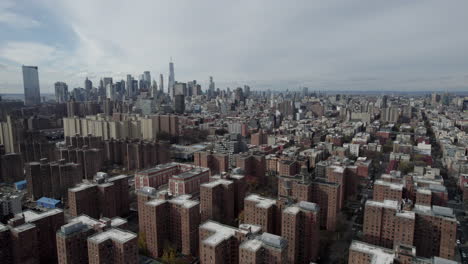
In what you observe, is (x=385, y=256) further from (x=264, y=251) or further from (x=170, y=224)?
(x=170, y=224)

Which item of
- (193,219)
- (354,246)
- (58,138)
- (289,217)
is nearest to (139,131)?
(58,138)

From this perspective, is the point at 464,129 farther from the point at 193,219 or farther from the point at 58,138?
the point at 58,138

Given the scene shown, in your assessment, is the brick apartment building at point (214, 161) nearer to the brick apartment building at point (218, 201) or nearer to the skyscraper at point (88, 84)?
the brick apartment building at point (218, 201)

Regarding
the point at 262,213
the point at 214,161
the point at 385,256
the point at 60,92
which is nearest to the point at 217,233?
the point at 262,213

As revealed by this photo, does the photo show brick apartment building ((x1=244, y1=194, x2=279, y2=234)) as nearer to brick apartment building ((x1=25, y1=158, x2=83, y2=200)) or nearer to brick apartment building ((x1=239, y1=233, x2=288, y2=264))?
brick apartment building ((x1=239, y1=233, x2=288, y2=264))

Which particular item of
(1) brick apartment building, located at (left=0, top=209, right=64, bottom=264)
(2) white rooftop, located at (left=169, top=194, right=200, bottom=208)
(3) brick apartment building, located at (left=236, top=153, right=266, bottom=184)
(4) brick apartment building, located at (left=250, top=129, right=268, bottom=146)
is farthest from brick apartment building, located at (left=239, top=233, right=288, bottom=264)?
(4) brick apartment building, located at (left=250, top=129, right=268, bottom=146)

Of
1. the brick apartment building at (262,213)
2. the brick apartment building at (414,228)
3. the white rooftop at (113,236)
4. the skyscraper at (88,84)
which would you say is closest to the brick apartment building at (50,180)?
the white rooftop at (113,236)
